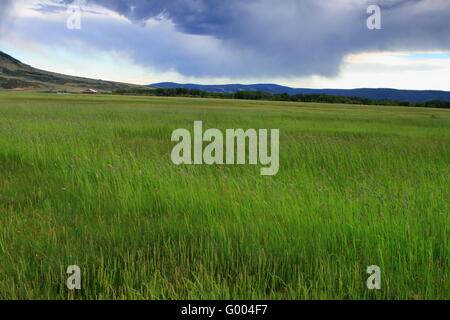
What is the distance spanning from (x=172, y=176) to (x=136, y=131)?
26.2 ft

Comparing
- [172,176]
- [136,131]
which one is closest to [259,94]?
[136,131]

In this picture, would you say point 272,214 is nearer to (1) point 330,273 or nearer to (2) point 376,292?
(1) point 330,273

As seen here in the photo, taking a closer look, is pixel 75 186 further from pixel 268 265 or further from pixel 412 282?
pixel 412 282

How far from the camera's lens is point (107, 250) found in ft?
11.4

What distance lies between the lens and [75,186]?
5773 mm

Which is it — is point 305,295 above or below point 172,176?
below

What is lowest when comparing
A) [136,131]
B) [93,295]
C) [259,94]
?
[93,295]

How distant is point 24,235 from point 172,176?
2468 mm

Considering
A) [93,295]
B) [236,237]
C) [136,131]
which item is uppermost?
[136,131]
